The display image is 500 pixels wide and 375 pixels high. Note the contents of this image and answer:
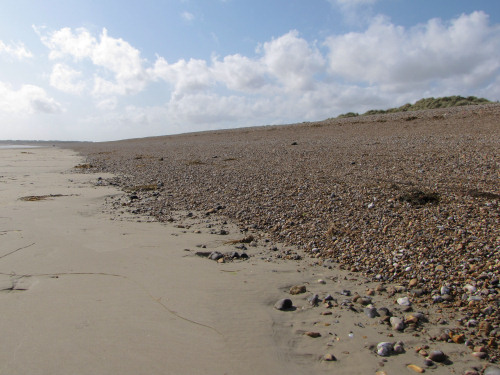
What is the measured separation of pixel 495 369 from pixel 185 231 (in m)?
4.25

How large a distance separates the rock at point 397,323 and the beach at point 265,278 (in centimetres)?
2

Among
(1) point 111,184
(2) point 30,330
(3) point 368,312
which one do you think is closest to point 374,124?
(1) point 111,184

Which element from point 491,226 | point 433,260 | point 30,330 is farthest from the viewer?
point 491,226

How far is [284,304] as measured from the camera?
3.38 m

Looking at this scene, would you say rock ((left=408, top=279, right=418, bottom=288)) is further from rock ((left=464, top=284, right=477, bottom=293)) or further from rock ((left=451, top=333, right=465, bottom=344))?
rock ((left=451, top=333, right=465, bottom=344))

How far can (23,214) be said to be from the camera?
6.80m

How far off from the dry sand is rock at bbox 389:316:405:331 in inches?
2.2

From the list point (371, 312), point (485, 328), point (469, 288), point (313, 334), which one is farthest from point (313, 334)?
point (469, 288)

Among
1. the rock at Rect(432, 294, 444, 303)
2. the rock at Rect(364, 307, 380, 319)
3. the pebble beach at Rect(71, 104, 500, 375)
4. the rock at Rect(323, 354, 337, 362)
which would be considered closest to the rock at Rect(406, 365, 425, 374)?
the pebble beach at Rect(71, 104, 500, 375)

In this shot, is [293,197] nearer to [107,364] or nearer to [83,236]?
[83,236]

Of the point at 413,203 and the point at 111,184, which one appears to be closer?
the point at 413,203

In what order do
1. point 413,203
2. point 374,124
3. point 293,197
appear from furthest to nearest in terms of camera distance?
point 374,124 < point 293,197 < point 413,203

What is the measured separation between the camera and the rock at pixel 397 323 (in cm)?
296

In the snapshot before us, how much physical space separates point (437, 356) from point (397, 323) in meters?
0.44
